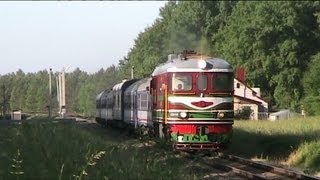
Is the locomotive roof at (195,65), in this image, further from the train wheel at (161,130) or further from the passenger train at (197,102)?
the train wheel at (161,130)

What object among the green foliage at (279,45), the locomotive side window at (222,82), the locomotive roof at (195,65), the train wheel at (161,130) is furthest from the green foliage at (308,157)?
the green foliage at (279,45)

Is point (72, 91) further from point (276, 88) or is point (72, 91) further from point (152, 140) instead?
point (152, 140)

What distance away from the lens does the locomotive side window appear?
1870cm

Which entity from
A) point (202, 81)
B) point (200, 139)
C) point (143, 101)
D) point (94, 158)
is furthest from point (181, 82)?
point (94, 158)

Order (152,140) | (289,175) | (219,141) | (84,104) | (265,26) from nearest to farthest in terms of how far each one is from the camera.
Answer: (289,175) < (219,141) < (152,140) < (265,26) < (84,104)

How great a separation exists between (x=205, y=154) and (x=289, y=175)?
5941 millimetres

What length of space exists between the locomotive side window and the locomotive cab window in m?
0.77

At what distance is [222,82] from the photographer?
18.8 metres

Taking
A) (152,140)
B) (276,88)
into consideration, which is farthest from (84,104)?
(152,140)

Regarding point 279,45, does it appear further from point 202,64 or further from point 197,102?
point 197,102

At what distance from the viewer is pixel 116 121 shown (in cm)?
3841

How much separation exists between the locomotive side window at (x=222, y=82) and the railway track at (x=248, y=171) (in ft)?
7.09

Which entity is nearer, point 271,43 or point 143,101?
point 143,101

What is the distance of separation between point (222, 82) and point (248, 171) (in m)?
3.92
